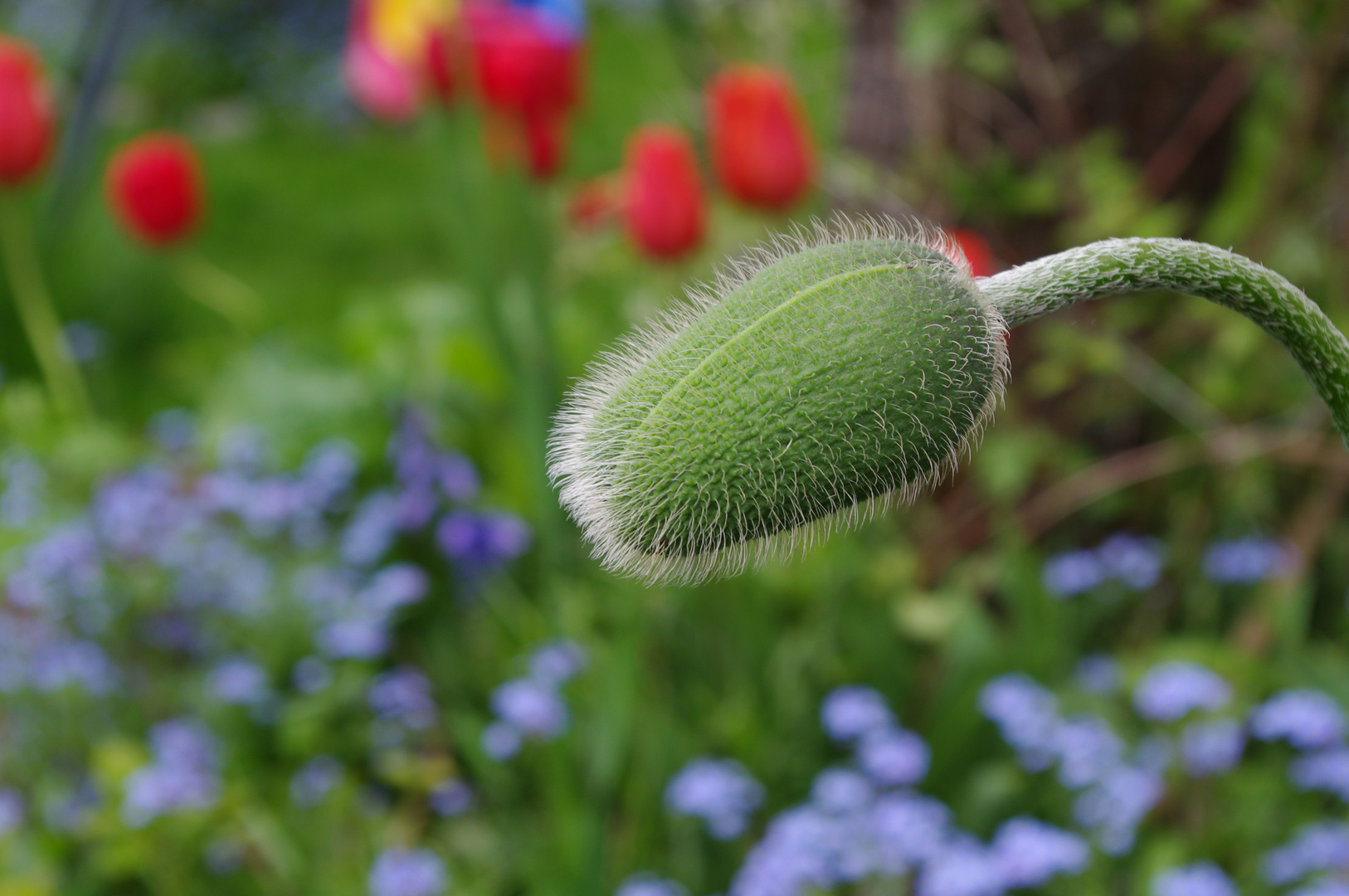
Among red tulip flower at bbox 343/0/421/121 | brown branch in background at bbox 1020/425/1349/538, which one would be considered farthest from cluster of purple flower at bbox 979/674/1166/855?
red tulip flower at bbox 343/0/421/121

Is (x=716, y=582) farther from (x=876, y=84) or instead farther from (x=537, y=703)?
(x=876, y=84)

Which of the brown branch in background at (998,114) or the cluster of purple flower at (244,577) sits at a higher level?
the brown branch in background at (998,114)

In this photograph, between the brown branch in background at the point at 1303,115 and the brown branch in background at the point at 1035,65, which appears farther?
the brown branch in background at the point at 1035,65

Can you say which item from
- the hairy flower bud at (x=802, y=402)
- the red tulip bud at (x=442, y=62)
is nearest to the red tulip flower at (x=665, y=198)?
the red tulip bud at (x=442, y=62)

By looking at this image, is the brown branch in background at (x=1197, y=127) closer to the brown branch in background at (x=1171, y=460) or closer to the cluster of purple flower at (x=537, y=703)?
the brown branch in background at (x=1171, y=460)

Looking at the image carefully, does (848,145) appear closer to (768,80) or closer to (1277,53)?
(768,80)

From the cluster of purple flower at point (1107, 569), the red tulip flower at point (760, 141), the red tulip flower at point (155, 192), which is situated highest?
the red tulip flower at point (760, 141)

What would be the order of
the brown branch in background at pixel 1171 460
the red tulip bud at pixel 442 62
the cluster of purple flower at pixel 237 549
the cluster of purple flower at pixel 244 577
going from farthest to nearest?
the brown branch in background at pixel 1171 460 < the cluster of purple flower at pixel 237 549 < the cluster of purple flower at pixel 244 577 < the red tulip bud at pixel 442 62
